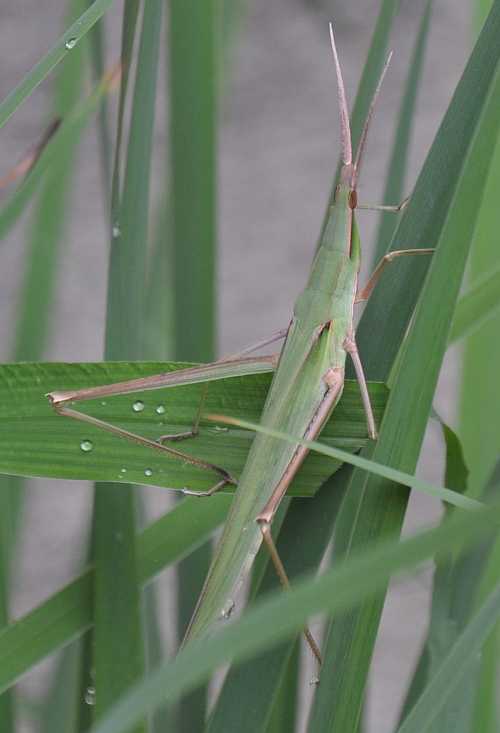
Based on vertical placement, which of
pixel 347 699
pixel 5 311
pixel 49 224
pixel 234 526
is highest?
pixel 5 311

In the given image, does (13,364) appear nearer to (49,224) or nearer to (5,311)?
(49,224)

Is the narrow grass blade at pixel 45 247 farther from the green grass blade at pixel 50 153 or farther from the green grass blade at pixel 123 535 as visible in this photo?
the green grass blade at pixel 123 535

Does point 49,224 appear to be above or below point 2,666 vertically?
above

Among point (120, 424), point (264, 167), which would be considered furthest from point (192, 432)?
point (264, 167)

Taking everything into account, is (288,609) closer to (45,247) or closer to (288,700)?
(288,700)

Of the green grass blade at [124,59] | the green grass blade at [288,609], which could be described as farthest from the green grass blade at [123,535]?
the green grass blade at [288,609]

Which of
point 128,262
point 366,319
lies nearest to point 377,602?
point 366,319
